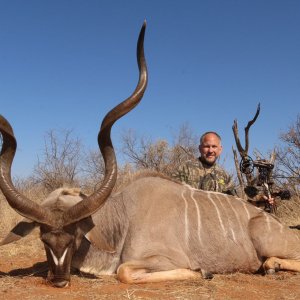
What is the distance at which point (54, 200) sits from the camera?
3.54 meters

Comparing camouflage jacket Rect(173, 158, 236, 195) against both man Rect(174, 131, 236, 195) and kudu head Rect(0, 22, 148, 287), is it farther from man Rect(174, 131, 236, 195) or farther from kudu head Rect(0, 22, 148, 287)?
kudu head Rect(0, 22, 148, 287)

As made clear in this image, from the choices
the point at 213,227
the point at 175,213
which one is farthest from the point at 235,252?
the point at 175,213

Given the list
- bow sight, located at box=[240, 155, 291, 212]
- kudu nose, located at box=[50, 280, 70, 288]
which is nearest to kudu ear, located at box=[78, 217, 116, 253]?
kudu nose, located at box=[50, 280, 70, 288]

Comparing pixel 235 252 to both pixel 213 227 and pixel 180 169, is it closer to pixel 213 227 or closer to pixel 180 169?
pixel 213 227

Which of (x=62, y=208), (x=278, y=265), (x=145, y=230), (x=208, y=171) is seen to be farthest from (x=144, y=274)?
(x=208, y=171)

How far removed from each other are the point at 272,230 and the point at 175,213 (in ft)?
2.84

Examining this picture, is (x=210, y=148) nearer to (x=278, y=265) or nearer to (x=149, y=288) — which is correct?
(x=278, y=265)

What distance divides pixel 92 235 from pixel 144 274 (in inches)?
19.3

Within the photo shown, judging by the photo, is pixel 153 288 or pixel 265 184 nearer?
pixel 153 288

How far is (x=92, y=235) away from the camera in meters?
3.40

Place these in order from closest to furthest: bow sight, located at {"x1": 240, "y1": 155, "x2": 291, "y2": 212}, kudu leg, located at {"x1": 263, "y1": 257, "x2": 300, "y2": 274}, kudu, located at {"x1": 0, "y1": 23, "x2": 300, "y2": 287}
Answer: kudu, located at {"x1": 0, "y1": 23, "x2": 300, "y2": 287}
kudu leg, located at {"x1": 263, "y1": 257, "x2": 300, "y2": 274}
bow sight, located at {"x1": 240, "y1": 155, "x2": 291, "y2": 212}

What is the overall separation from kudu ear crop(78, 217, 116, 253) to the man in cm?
203

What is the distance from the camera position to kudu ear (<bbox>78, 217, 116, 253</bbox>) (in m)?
3.37

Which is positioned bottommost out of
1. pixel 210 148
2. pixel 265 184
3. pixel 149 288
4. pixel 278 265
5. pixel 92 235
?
pixel 149 288
